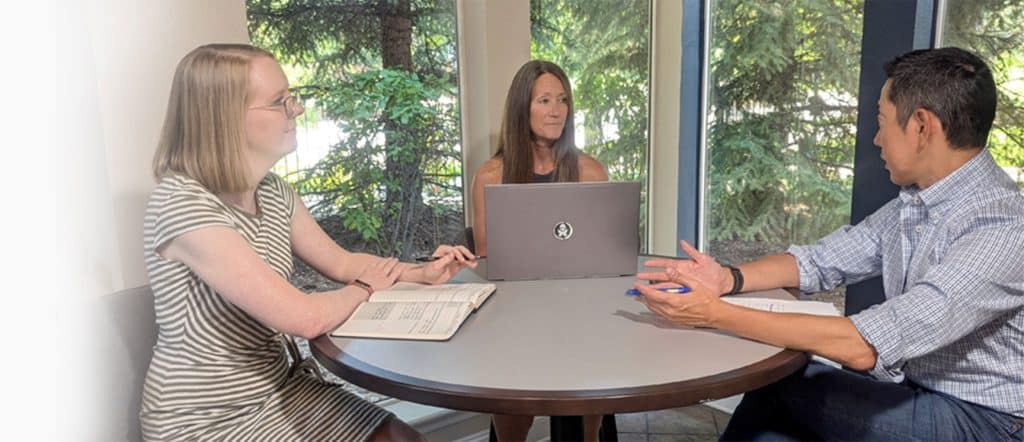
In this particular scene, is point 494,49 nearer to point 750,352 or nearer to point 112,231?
point 112,231

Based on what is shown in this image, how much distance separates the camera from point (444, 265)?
1688 mm

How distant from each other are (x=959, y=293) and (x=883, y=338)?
15 cm

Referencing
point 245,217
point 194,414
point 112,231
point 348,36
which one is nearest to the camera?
point 194,414

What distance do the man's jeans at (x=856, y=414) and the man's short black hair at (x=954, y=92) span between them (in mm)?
516

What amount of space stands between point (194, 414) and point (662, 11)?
2.38m

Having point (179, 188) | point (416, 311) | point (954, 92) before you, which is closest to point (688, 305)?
point (416, 311)

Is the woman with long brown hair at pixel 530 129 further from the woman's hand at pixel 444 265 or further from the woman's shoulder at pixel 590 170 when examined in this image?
the woman's hand at pixel 444 265

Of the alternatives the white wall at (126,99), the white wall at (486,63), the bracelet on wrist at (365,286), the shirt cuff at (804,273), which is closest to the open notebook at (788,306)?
the shirt cuff at (804,273)

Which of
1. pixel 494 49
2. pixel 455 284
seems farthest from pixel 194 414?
pixel 494 49

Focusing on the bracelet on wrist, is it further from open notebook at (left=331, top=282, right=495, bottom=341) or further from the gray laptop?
the gray laptop

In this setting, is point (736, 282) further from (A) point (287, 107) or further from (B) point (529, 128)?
(A) point (287, 107)

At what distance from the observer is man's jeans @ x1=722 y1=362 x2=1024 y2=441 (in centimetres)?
131

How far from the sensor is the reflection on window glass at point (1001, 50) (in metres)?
1.87

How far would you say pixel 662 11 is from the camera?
292cm
